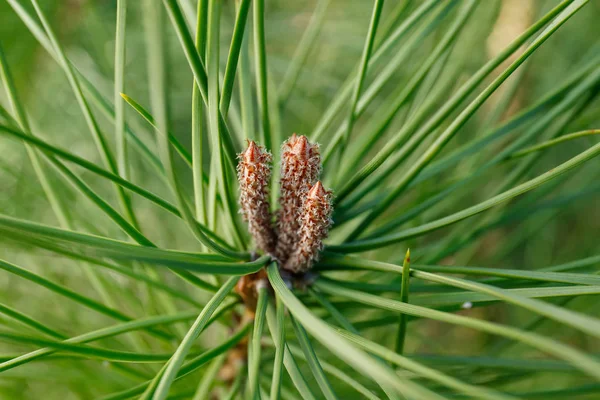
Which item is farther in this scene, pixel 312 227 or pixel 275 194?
pixel 275 194

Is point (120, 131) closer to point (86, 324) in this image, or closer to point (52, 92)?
point (86, 324)

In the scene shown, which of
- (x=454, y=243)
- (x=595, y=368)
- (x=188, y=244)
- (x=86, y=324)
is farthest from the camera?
(x=188, y=244)

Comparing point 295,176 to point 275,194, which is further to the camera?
point 275,194

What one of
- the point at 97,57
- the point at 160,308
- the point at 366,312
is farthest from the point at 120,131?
the point at 97,57

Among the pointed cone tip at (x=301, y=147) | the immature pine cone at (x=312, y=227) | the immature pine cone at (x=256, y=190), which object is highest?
the pointed cone tip at (x=301, y=147)

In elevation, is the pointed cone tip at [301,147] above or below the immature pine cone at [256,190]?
above
